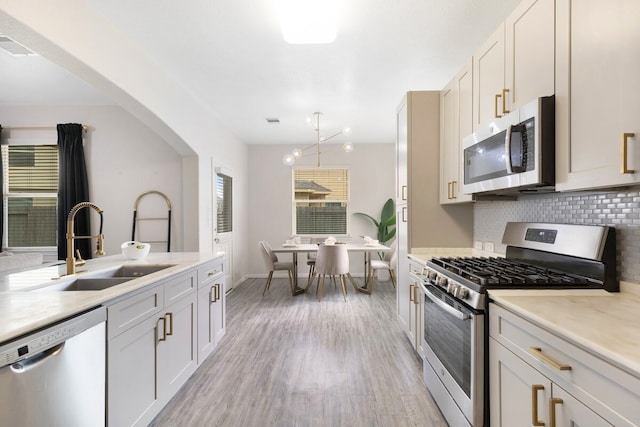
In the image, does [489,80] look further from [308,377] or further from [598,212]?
[308,377]

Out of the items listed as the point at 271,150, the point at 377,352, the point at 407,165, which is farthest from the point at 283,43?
the point at 271,150

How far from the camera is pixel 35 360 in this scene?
1030 millimetres

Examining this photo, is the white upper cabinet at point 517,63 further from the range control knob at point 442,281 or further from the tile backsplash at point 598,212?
the range control knob at point 442,281

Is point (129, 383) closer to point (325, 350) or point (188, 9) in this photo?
point (325, 350)

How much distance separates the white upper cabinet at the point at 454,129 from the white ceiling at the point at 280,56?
0.39m

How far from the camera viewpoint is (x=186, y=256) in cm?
270

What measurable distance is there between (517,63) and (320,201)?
15.3 ft

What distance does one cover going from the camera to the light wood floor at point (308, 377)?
1877mm

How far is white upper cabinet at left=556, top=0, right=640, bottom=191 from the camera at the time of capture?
Answer: 102 cm

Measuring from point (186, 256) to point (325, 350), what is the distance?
152cm

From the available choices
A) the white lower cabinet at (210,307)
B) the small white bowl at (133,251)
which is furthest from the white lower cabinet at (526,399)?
the small white bowl at (133,251)

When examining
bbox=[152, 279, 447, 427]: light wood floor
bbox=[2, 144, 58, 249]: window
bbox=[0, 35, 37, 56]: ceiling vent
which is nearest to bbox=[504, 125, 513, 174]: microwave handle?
bbox=[152, 279, 447, 427]: light wood floor

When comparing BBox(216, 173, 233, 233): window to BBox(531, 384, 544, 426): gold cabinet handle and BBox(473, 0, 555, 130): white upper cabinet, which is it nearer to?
BBox(473, 0, 555, 130): white upper cabinet

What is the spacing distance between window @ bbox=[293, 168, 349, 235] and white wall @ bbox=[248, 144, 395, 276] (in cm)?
15
